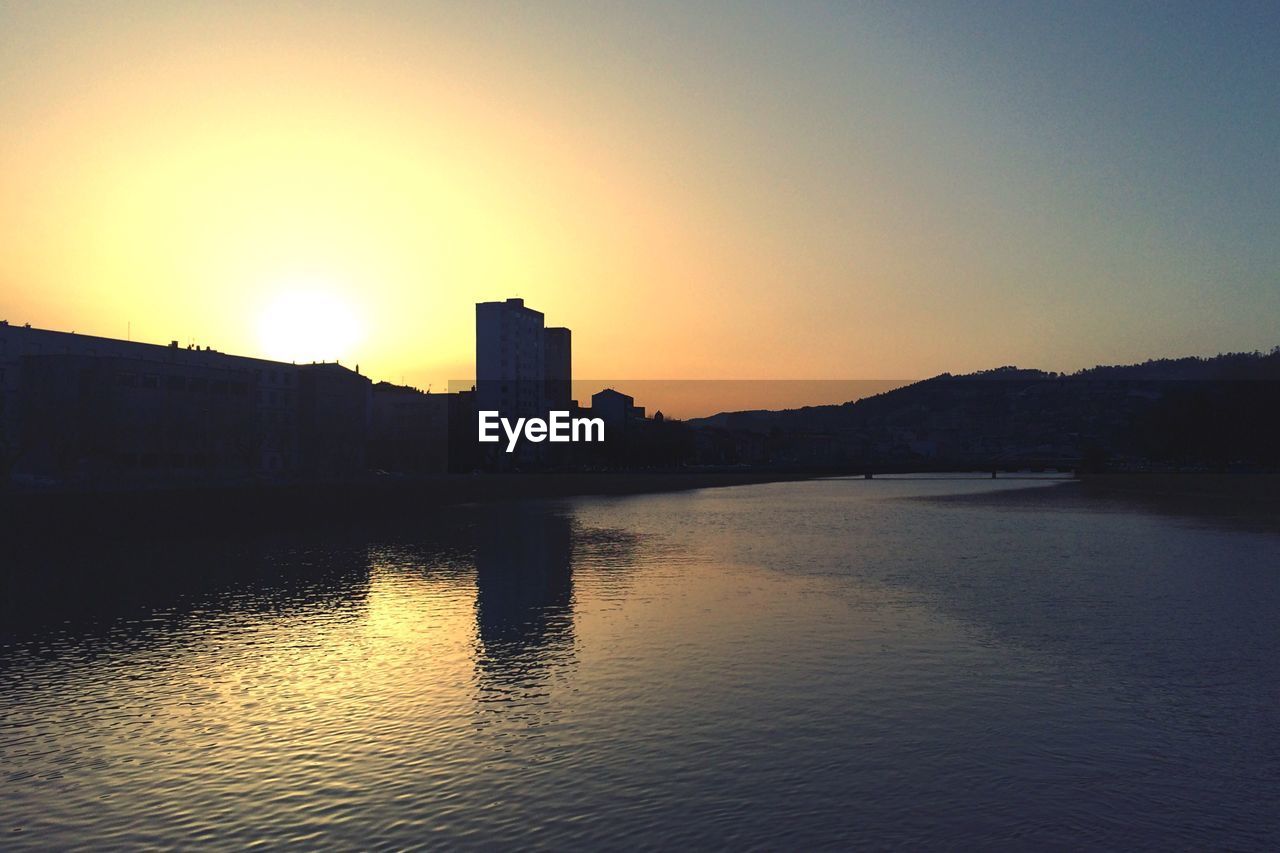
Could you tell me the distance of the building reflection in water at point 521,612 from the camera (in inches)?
1099

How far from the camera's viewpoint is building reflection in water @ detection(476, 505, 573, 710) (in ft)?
91.6

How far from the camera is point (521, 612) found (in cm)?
3959

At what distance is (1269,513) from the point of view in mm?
106562

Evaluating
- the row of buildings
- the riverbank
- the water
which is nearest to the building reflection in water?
the water

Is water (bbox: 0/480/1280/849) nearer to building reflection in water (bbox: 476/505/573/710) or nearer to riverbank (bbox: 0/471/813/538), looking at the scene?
building reflection in water (bbox: 476/505/573/710)

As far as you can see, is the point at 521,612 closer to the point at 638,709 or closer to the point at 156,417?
the point at 638,709

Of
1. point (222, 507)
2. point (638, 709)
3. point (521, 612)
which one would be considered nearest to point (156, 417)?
point (222, 507)

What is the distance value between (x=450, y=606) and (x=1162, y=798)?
29000 millimetres

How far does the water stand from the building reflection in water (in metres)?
0.23

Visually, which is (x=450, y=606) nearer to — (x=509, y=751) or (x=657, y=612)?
(x=657, y=612)

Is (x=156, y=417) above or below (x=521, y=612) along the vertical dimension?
above

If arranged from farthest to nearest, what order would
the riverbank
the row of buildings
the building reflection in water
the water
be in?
1. the row of buildings
2. the riverbank
3. the building reflection in water
4. the water

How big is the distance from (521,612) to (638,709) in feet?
52.5

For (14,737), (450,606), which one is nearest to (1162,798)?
(14,737)
